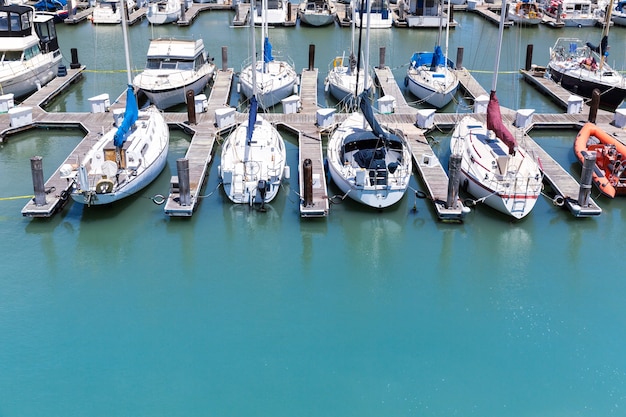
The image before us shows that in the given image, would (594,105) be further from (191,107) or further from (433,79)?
(191,107)

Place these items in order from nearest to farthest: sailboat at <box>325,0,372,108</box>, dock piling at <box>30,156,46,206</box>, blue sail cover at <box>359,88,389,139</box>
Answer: dock piling at <box>30,156,46,206</box> < blue sail cover at <box>359,88,389,139</box> < sailboat at <box>325,0,372,108</box>

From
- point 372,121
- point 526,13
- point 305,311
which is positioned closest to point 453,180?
point 372,121

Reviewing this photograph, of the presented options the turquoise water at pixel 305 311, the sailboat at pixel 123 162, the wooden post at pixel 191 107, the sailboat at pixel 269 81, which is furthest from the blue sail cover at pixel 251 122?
the sailboat at pixel 269 81

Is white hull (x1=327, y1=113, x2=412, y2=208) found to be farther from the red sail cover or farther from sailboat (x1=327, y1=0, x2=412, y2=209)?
the red sail cover

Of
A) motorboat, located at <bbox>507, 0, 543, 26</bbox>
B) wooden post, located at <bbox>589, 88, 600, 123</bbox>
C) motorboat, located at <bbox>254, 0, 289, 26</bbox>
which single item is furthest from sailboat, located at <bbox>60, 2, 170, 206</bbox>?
motorboat, located at <bbox>507, 0, 543, 26</bbox>

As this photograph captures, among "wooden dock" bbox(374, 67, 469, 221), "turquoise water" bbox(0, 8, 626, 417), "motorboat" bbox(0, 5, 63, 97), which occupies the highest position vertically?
"motorboat" bbox(0, 5, 63, 97)

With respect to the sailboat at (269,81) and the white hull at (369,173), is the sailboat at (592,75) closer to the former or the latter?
the white hull at (369,173)
